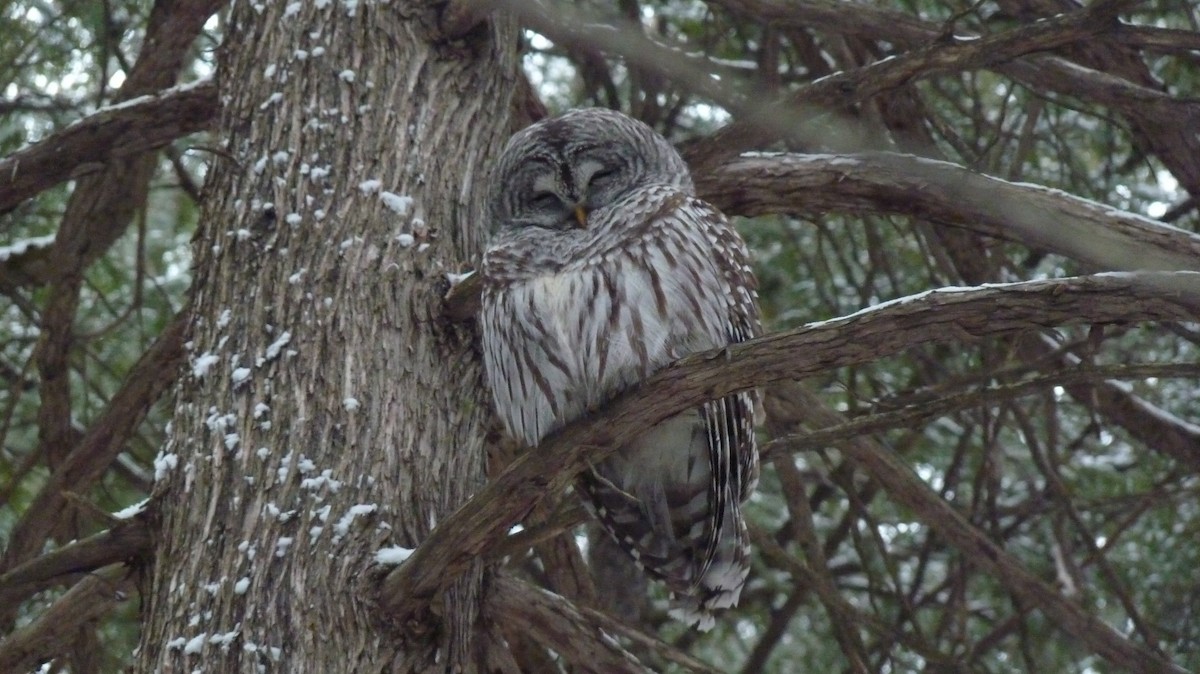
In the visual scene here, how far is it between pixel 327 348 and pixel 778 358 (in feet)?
3.61

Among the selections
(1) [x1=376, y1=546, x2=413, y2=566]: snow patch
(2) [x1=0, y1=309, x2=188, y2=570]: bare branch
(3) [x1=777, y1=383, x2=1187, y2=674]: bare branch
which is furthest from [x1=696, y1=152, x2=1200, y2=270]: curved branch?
(2) [x1=0, y1=309, x2=188, y2=570]: bare branch

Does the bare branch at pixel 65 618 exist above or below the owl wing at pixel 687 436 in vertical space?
below

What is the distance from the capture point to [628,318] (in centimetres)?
300

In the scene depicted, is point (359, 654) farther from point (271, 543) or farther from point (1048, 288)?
point (1048, 288)

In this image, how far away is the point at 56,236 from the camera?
388cm

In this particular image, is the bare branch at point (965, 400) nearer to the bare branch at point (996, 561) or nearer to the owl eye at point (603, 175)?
the bare branch at point (996, 561)

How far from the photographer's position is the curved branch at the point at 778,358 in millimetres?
2109

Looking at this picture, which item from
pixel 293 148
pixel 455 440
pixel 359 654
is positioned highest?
pixel 293 148

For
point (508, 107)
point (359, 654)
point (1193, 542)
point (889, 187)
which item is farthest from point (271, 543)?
point (1193, 542)

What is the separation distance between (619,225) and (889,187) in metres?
0.65

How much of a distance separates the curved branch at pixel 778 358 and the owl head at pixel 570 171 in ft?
2.37

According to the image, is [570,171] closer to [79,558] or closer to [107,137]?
[107,137]

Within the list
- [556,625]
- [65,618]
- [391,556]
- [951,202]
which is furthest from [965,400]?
[65,618]

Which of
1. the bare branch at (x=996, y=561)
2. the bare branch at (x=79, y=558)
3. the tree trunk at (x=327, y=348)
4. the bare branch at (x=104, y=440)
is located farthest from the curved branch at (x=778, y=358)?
the bare branch at (x=104, y=440)
